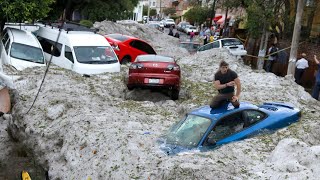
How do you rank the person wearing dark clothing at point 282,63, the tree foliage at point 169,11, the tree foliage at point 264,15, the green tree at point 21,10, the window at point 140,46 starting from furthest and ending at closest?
the tree foliage at point 169,11
the person wearing dark clothing at point 282,63
the tree foliage at point 264,15
the window at point 140,46
the green tree at point 21,10

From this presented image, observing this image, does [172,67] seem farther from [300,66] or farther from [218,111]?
[300,66]

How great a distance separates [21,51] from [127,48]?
16.6 feet

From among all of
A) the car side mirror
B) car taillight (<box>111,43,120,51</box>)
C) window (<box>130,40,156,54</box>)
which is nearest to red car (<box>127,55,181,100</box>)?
the car side mirror

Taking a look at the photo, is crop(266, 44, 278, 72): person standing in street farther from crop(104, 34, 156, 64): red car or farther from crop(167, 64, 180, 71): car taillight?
crop(167, 64, 180, 71): car taillight

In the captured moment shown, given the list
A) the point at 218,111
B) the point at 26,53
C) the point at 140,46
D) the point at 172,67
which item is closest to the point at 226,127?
the point at 218,111

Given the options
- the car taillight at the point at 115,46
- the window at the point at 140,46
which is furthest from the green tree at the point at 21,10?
the window at the point at 140,46

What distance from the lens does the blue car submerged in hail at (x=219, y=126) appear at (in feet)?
25.8

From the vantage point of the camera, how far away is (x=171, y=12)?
10462cm

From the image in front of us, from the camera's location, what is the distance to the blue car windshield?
7914mm

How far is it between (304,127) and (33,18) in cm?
1459

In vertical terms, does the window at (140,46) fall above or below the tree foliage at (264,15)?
below

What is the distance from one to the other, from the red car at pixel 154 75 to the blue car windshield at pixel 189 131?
164 inches

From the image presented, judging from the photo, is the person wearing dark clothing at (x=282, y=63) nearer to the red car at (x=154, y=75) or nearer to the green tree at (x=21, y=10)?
the red car at (x=154, y=75)

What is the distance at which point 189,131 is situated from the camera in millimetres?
8172
